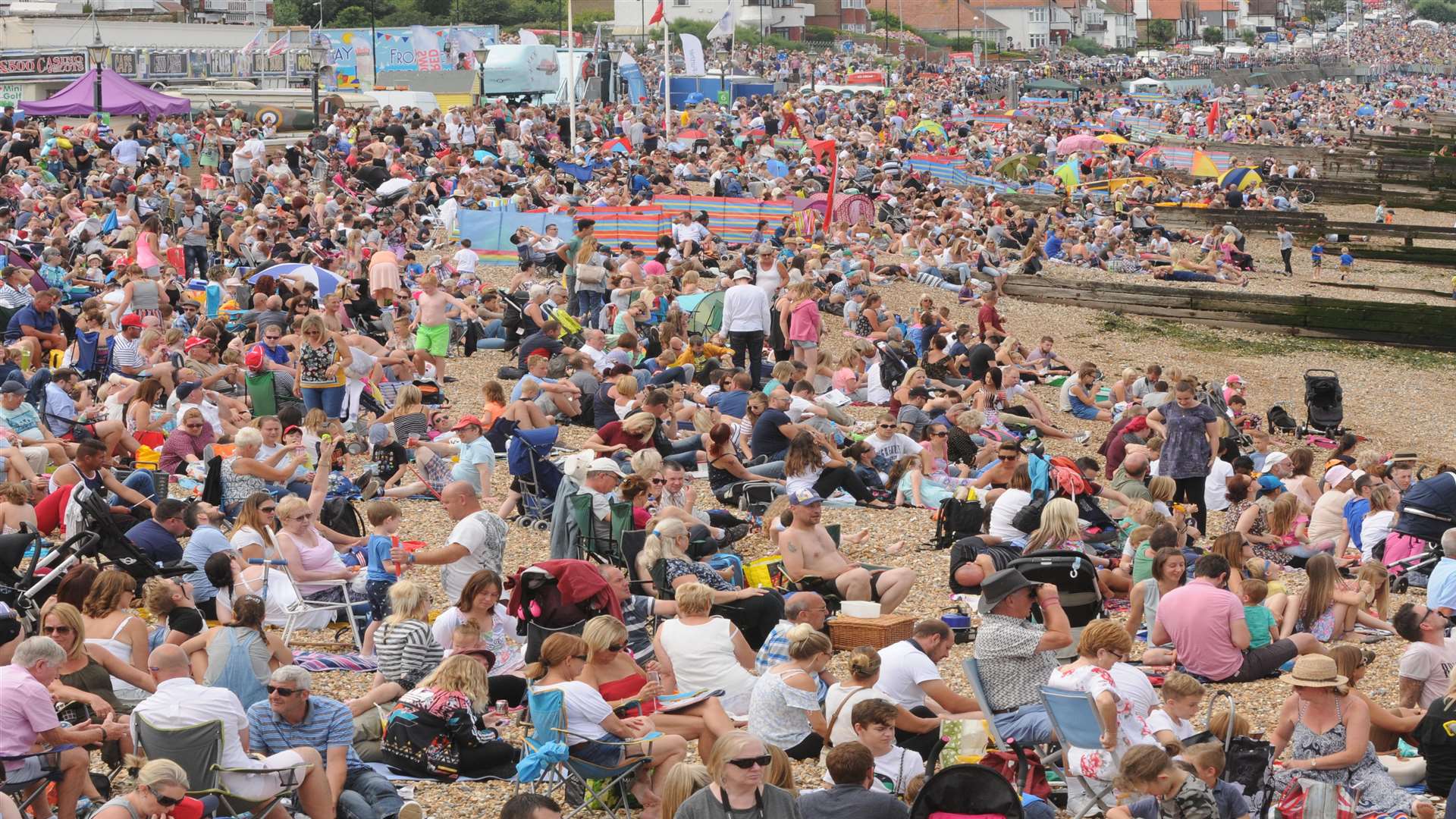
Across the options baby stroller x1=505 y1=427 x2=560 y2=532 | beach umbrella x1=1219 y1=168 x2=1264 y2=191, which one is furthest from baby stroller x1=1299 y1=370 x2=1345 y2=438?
beach umbrella x1=1219 y1=168 x2=1264 y2=191

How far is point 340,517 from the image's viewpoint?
1090 centimetres

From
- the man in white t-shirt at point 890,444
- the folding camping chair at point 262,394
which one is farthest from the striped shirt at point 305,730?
the man in white t-shirt at point 890,444

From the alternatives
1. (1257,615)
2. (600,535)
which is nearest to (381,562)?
(600,535)

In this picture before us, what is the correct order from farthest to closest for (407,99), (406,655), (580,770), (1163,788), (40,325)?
(407,99) < (40,325) < (406,655) < (580,770) < (1163,788)

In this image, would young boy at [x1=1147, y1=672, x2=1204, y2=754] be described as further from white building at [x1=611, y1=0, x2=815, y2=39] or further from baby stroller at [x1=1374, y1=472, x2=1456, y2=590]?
white building at [x1=611, y1=0, x2=815, y2=39]

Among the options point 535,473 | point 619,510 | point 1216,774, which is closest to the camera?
point 1216,774

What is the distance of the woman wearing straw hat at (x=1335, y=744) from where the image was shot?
716 cm

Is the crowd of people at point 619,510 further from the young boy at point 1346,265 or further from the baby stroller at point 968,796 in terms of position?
the young boy at point 1346,265

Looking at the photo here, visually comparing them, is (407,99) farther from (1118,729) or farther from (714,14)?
(714,14)

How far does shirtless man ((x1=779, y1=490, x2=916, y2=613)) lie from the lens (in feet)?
32.1

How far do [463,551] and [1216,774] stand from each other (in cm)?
441

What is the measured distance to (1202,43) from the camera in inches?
5226

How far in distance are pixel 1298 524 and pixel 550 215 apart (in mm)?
13605

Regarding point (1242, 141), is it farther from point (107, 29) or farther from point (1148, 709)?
point (1148, 709)
